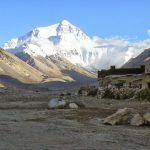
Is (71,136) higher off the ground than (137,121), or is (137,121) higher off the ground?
(137,121)

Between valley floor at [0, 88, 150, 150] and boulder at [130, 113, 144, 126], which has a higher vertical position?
boulder at [130, 113, 144, 126]

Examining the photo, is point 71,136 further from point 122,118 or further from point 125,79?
point 125,79

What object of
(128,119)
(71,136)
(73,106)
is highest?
(73,106)

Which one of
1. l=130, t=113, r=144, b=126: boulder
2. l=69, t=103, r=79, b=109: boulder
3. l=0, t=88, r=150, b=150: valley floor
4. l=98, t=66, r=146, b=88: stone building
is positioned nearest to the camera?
l=0, t=88, r=150, b=150: valley floor

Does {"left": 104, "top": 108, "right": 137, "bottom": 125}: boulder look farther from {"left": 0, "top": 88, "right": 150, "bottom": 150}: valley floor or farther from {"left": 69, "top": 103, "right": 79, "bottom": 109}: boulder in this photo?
{"left": 69, "top": 103, "right": 79, "bottom": 109}: boulder

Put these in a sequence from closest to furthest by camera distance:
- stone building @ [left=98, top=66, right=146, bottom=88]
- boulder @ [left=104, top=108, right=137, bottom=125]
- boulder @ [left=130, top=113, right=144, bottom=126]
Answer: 1. boulder @ [left=130, top=113, right=144, bottom=126]
2. boulder @ [left=104, top=108, right=137, bottom=125]
3. stone building @ [left=98, top=66, right=146, bottom=88]

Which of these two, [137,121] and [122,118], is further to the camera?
[122,118]

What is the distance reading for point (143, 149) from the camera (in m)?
20.2

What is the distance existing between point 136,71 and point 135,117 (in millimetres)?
82721

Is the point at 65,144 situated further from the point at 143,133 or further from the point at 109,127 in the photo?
the point at 109,127

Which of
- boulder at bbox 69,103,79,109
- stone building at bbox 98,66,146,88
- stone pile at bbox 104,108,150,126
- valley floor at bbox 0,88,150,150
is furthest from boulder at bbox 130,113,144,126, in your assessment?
stone building at bbox 98,66,146,88

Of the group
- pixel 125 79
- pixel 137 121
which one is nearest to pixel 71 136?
pixel 137 121

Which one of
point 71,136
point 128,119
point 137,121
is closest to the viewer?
point 71,136

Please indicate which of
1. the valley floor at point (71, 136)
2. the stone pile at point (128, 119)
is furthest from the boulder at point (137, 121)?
the valley floor at point (71, 136)
